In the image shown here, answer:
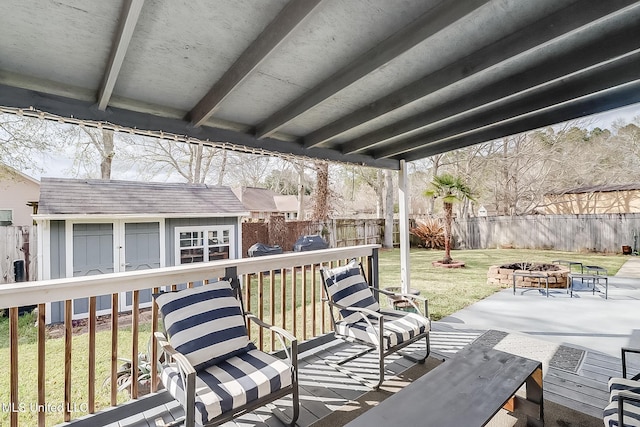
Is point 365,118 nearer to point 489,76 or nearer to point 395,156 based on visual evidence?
point 489,76

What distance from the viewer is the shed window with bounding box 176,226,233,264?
23.5 feet

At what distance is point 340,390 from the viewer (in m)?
2.64

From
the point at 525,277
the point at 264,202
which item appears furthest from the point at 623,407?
the point at 264,202

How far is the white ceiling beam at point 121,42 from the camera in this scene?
1344 mm

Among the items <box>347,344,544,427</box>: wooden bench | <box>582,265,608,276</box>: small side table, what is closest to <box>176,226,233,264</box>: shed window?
<box>347,344,544,427</box>: wooden bench

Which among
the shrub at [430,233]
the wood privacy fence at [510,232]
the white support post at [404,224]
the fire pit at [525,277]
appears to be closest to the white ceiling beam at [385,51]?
the white support post at [404,224]

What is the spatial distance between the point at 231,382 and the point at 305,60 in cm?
207

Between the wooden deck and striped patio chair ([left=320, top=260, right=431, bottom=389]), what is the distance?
0.44ft

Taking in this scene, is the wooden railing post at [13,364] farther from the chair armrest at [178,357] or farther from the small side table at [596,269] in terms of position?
the small side table at [596,269]

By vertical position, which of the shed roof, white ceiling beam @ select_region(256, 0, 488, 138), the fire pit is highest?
the shed roof

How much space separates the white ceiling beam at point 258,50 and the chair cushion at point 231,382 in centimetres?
185

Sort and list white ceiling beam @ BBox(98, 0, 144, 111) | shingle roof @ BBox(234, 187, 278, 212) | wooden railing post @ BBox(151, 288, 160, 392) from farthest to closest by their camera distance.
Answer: shingle roof @ BBox(234, 187, 278, 212) < wooden railing post @ BBox(151, 288, 160, 392) < white ceiling beam @ BBox(98, 0, 144, 111)

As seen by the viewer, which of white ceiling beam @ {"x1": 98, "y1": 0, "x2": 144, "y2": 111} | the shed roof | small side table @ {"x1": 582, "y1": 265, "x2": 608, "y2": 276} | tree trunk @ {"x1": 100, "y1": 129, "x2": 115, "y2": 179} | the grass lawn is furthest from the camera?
the shed roof

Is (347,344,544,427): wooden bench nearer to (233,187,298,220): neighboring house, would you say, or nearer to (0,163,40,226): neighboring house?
(0,163,40,226): neighboring house
